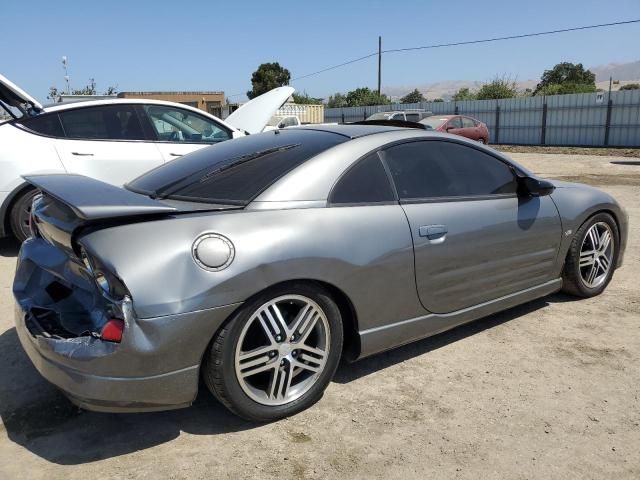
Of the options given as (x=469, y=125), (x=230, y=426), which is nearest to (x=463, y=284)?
(x=230, y=426)

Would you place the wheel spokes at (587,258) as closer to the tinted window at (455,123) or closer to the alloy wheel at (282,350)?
the alloy wheel at (282,350)

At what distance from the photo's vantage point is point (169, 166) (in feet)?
11.6

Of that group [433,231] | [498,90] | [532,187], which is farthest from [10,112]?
[498,90]

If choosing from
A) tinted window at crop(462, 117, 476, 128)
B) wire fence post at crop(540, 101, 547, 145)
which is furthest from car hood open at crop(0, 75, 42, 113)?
Answer: wire fence post at crop(540, 101, 547, 145)

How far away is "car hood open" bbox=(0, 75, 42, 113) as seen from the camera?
17.4 feet

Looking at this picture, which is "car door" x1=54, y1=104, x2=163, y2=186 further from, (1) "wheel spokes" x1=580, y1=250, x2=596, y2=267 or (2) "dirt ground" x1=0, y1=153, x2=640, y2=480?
(1) "wheel spokes" x1=580, y1=250, x2=596, y2=267

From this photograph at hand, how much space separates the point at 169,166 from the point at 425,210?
1632 mm

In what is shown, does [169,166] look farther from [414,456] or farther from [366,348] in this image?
[414,456]

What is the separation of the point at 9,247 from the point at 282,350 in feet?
15.9

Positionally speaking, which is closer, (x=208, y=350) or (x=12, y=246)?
(x=208, y=350)

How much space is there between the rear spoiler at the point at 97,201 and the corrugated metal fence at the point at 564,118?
81.5 feet

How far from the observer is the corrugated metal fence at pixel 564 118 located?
23188mm

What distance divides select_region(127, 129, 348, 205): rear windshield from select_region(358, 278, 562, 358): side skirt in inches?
38.0

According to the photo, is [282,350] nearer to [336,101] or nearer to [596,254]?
[596,254]
